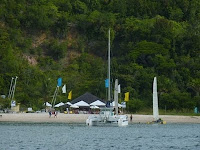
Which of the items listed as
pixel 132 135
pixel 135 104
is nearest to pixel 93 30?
pixel 135 104

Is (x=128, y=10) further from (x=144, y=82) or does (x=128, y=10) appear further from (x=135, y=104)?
(x=135, y=104)

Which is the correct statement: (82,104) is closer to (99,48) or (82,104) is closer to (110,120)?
(110,120)

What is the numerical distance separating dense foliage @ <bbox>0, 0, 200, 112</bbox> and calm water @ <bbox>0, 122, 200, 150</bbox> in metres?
19.1

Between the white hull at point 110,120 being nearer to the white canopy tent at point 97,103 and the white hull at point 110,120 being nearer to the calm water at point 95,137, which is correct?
the calm water at point 95,137

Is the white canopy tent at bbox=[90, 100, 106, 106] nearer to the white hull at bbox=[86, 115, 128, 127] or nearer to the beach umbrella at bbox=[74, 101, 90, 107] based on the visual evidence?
the beach umbrella at bbox=[74, 101, 90, 107]

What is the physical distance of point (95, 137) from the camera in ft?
168

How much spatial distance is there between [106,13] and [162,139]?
59.0 m

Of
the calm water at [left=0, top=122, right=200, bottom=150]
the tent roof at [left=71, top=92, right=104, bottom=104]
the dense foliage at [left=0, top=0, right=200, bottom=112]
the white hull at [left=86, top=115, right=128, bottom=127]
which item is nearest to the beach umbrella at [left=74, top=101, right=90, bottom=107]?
the tent roof at [left=71, top=92, right=104, bottom=104]

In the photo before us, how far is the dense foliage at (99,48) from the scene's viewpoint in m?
87.2

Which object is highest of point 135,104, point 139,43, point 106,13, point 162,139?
point 106,13

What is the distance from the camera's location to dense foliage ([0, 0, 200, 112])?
87150 millimetres

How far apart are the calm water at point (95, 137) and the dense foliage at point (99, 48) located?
19141 mm

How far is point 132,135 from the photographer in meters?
53.8

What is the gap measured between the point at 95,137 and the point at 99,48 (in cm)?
5076
